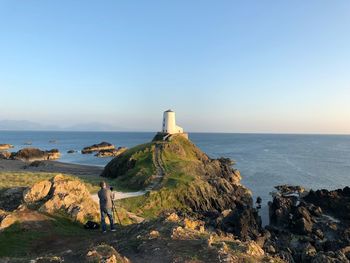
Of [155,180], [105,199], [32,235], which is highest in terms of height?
[105,199]

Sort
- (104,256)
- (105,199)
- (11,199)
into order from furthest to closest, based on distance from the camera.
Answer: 1. (11,199)
2. (105,199)
3. (104,256)

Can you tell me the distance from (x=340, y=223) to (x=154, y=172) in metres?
28.6

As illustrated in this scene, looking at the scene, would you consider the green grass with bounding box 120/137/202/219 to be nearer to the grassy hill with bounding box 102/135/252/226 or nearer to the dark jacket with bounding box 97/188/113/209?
the grassy hill with bounding box 102/135/252/226

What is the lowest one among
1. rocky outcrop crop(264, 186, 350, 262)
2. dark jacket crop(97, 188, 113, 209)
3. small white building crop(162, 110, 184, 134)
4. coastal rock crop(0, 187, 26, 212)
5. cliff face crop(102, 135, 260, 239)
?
rocky outcrop crop(264, 186, 350, 262)

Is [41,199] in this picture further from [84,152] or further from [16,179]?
[84,152]

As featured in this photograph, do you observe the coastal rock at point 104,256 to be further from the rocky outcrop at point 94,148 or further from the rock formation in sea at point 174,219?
the rocky outcrop at point 94,148

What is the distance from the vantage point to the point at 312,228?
4384cm

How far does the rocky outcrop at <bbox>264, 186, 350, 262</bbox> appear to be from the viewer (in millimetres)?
32531

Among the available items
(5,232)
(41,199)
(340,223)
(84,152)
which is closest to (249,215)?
(340,223)

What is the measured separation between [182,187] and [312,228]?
1837 centimetres

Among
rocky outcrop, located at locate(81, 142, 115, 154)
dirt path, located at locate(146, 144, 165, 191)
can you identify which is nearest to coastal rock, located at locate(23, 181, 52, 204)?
dirt path, located at locate(146, 144, 165, 191)

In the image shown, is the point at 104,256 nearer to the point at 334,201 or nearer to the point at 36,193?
the point at 36,193

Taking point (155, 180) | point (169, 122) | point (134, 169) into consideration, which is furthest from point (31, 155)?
point (155, 180)

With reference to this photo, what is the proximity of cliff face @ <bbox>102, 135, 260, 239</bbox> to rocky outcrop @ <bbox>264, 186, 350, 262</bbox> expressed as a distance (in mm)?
3636
